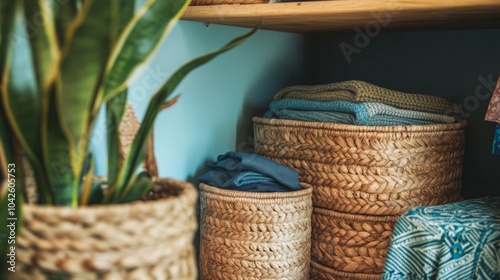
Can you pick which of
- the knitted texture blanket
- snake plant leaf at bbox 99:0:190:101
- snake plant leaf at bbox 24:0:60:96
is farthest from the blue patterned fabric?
snake plant leaf at bbox 24:0:60:96

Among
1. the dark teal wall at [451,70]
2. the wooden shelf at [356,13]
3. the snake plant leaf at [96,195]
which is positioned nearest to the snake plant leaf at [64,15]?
the snake plant leaf at [96,195]

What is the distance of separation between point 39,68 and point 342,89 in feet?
2.97

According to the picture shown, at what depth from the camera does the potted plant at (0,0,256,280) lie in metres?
0.65

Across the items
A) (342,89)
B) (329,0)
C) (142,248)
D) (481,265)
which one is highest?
(329,0)

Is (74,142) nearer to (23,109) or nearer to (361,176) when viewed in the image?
(23,109)

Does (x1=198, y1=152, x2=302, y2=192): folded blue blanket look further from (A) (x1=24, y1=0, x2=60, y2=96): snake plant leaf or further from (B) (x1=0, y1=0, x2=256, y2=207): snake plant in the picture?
(A) (x1=24, y1=0, x2=60, y2=96): snake plant leaf

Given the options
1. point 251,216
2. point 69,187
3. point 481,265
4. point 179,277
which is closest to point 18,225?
point 69,187

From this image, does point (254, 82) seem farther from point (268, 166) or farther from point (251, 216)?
point (251, 216)

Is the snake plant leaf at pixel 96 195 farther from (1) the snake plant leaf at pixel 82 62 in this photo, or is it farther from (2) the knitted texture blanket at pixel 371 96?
(2) the knitted texture blanket at pixel 371 96

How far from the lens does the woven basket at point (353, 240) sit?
4.57ft

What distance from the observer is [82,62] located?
0.66m

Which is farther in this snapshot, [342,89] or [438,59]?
[438,59]

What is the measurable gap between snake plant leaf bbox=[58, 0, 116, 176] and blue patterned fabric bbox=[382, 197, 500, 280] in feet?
2.22

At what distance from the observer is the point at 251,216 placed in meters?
1.25
